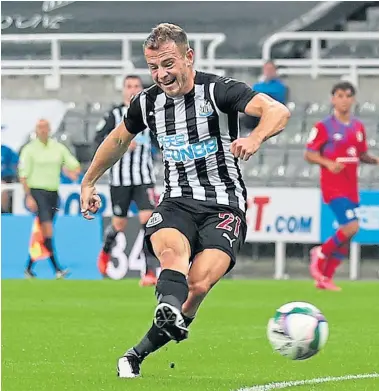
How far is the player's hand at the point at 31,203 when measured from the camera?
16.5 m

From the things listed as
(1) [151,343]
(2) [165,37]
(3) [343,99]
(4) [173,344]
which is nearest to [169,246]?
(1) [151,343]

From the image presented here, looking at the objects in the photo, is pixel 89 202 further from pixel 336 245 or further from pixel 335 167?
pixel 336 245

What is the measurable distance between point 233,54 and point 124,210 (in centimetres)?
889

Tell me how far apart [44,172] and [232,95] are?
9.69m

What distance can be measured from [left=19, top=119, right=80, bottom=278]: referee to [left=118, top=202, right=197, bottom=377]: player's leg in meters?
9.16

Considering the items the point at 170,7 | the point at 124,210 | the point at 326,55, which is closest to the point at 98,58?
the point at 170,7

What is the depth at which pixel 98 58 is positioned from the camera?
2308 cm

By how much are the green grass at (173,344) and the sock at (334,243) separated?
479 mm

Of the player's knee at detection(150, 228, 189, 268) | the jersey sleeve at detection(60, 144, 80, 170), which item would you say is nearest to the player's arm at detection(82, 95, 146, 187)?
the player's knee at detection(150, 228, 189, 268)

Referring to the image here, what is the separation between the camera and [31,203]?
Result: 16672 millimetres

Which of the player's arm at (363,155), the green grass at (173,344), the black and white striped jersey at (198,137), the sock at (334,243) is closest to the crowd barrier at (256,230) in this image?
the green grass at (173,344)

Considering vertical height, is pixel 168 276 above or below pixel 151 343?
above

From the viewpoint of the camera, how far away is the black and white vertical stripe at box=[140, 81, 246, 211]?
7.02 metres

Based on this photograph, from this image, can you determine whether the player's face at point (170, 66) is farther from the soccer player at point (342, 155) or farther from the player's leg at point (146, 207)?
the player's leg at point (146, 207)
